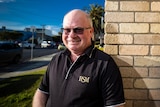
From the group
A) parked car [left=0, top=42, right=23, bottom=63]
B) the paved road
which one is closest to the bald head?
the paved road

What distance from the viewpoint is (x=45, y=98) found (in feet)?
8.62

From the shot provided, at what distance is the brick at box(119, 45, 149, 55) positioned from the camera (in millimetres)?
3014

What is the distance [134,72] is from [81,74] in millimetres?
1023

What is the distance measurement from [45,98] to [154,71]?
132 centimetres

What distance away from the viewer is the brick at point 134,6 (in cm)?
304

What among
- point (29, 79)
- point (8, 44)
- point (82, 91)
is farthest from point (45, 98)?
point (8, 44)

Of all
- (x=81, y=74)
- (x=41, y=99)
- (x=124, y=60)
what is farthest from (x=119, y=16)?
(x=41, y=99)

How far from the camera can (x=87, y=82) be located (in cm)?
219

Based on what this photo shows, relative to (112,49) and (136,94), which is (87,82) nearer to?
(112,49)

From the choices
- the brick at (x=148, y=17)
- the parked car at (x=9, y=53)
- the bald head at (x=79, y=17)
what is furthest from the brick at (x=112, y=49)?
the parked car at (x=9, y=53)

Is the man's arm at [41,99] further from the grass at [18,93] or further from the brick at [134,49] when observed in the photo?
the grass at [18,93]

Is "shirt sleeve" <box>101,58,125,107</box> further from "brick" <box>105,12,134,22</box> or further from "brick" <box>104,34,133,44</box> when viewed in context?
"brick" <box>105,12,134,22</box>

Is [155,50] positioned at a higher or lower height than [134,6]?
lower

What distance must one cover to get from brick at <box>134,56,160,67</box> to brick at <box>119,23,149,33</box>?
318 millimetres
